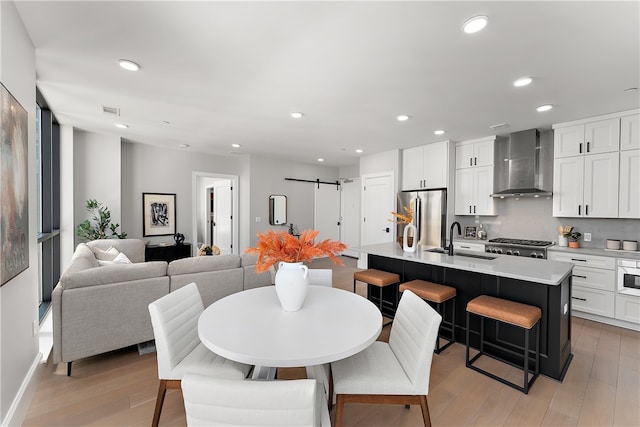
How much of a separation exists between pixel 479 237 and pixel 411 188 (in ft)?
4.73

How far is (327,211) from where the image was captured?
7637 mm

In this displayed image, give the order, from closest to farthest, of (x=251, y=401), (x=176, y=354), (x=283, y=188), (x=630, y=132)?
1. (x=251, y=401)
2. (x=176, y=354)
3. (x=630, y=132)
4. (x=283, y=188)

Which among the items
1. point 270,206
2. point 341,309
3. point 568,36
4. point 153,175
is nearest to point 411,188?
point 270,206

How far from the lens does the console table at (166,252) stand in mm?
5105

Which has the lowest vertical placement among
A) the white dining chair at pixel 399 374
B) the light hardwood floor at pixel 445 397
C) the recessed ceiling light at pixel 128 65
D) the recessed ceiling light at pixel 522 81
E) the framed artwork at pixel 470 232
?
the light hardwood floor at pixel 445 397

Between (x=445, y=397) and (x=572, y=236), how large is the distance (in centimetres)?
337

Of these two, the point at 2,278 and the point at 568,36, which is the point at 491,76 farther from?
the point at 2,278

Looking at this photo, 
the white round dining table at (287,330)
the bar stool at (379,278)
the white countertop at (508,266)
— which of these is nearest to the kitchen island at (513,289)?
the white countertop at (508,266)

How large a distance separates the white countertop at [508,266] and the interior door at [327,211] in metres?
4.38

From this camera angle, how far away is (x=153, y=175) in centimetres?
555

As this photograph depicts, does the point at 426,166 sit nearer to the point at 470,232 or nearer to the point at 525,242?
the point at 470,232

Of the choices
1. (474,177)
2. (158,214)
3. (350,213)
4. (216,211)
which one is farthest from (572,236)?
(216,211)

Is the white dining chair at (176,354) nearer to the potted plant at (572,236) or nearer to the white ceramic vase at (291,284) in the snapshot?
the white ceramic vase at (291,284)

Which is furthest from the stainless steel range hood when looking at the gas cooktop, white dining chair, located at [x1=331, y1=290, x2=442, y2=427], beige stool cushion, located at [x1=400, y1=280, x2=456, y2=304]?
white dining chair, located at [x1=331, y1=290, x2=442, y2=427]
